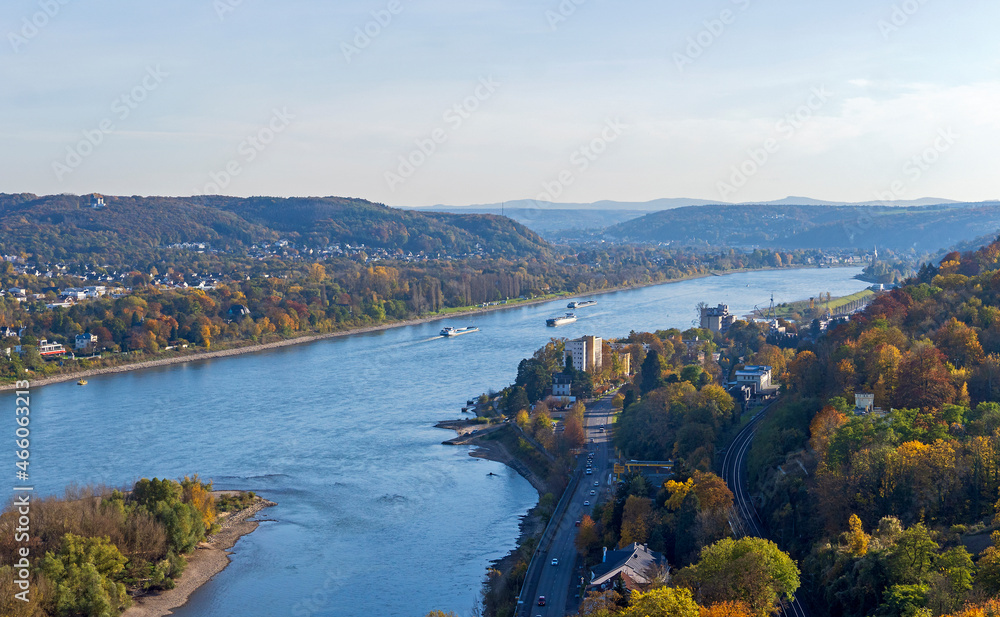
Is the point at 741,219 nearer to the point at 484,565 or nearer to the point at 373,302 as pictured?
the point at 373,302

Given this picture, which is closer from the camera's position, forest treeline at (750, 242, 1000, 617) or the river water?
forest treeline at (750, 242, 1000, 617)

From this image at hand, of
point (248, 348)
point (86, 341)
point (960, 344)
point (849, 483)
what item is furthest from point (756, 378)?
point (86, 341)

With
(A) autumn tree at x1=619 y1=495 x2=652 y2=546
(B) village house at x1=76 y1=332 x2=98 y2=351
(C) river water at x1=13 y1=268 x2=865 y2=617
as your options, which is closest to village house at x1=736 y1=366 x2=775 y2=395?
(C) river water at x1=13 y1=268 x2=865 y2=617

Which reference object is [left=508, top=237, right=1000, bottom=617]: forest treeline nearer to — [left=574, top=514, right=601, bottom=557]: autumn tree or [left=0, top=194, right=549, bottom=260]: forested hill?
[left=574, top=514, right=601, bottom=557]: autumn tree

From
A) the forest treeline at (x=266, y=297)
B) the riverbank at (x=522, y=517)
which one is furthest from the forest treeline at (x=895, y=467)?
the forest treeline at (x=266, y=297)

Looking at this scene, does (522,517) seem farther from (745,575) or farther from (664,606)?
(664,606)

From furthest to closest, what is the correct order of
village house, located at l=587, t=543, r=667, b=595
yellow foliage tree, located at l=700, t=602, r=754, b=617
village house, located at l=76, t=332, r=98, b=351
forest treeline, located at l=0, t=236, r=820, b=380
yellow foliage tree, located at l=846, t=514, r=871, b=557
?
forest treeline, located at l=0, t=236, r=820, b=380, village house, located at l=76, t=332, r=98, b=351, village house, located at l=587, t=543, r=667, b=595, yellow foliage tree, located at l=846, t=514, r=871, b=557, yellow foliage tree, located at l=700, t=602, r=754, b=617

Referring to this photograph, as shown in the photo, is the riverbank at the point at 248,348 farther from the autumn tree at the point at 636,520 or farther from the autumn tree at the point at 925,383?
the autumn tree at the point at 925,383
